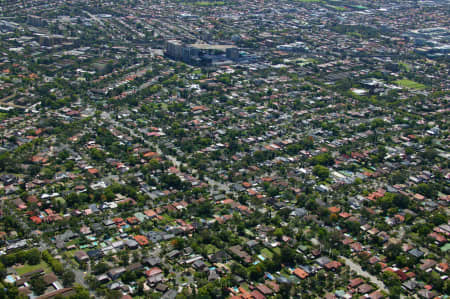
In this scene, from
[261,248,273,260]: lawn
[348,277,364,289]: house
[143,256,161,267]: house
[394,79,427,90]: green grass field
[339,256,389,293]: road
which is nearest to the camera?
[348,277,364,289]: house

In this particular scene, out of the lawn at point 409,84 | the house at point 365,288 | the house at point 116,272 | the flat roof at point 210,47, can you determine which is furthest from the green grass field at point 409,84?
the house at point 116,272

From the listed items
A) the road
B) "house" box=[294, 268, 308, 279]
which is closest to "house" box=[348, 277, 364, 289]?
the road

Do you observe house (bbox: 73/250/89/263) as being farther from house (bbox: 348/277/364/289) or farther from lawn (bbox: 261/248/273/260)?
house (bbox: 348/277/364/289)

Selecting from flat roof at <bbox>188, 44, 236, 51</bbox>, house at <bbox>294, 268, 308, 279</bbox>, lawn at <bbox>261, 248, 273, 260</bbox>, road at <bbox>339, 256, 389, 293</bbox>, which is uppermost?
flat roof at <bbox>188, 44, 236, 51</bbox>

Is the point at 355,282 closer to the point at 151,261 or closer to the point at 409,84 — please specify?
the point at 151,261

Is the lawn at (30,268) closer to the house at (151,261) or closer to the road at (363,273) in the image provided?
the house at (151,261)

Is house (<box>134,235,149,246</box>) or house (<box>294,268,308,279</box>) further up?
house (<box>134,235,149,246</box>)

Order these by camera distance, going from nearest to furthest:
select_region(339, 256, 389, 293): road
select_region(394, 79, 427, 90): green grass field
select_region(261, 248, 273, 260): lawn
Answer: select_region(339, 256, 389, 293): road < select_region(261, 248, 273, 260): lawn < select_region(394, 79, 427, 90): green grass field

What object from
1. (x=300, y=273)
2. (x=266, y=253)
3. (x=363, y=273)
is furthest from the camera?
(x=266, y=253)

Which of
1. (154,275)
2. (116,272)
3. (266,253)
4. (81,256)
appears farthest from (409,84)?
(81,256)
